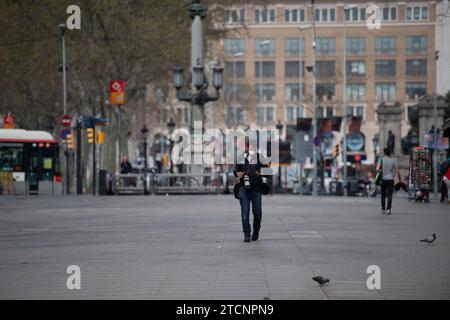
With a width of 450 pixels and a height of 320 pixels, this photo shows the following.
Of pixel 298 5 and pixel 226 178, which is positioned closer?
pixel 226 178

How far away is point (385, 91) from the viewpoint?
380 feet

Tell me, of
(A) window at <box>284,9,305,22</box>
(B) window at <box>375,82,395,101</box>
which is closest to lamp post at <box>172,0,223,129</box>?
(A) window at <box>284,9,305,22</box>

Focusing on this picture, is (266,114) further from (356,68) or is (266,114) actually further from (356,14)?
(356,14)

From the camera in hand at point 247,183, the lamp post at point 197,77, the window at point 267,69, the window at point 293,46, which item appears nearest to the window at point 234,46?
the window at point 267,69

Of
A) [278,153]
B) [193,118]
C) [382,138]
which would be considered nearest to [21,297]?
[193,118]

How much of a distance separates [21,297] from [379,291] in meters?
3.79

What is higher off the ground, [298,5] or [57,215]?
[298,5]

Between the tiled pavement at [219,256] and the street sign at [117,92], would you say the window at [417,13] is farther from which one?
the tiled pavement at [219,256]

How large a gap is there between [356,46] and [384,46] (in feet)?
8.85

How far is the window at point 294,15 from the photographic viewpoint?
368ft

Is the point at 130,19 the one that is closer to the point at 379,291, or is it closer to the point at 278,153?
the point at 278,153

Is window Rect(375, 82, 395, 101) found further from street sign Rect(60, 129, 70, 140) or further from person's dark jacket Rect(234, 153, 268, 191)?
person's dark jacket Rect(234, 153, 268, 191)
